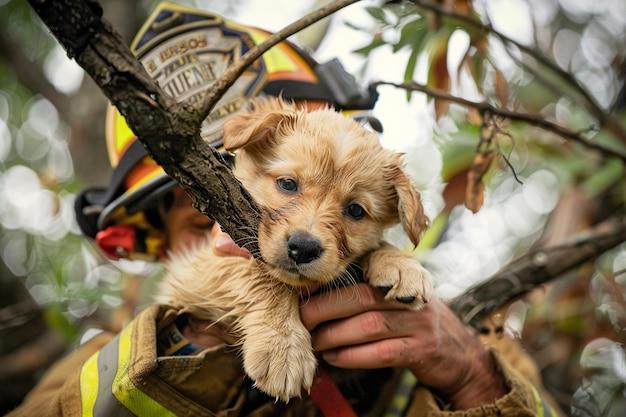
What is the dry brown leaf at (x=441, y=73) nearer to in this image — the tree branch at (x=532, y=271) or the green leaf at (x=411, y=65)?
the green leaf at (x=411, y=65)

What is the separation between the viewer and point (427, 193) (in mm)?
3422

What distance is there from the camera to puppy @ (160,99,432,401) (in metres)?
1.89

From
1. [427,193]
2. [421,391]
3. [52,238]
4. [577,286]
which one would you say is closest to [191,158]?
[421,391]

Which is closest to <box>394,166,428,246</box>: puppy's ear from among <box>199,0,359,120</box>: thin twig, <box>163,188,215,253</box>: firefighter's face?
<box>199,0,359,120</box>: thin twig

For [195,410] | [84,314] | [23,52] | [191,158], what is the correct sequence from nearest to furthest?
[191,158]
[195,410]
[84,314]
[23,52]

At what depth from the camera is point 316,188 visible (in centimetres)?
210

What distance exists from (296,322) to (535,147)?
2.20m

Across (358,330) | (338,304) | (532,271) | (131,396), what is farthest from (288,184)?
(532,271)

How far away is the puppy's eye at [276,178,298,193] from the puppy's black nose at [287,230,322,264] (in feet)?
0.99

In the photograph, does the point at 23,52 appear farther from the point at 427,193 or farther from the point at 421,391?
the point at 421,391

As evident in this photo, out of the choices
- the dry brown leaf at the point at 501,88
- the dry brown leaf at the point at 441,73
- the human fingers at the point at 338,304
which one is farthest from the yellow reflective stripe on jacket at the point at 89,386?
the dry brown leaf at the point at 501,88

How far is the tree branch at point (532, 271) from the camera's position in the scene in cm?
309

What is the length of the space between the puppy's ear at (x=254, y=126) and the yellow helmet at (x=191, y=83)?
1.55ft

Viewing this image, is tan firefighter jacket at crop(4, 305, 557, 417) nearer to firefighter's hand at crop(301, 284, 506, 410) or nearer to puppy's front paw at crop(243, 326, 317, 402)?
firefighter's hand at crop(301, 284, 506, 410)
